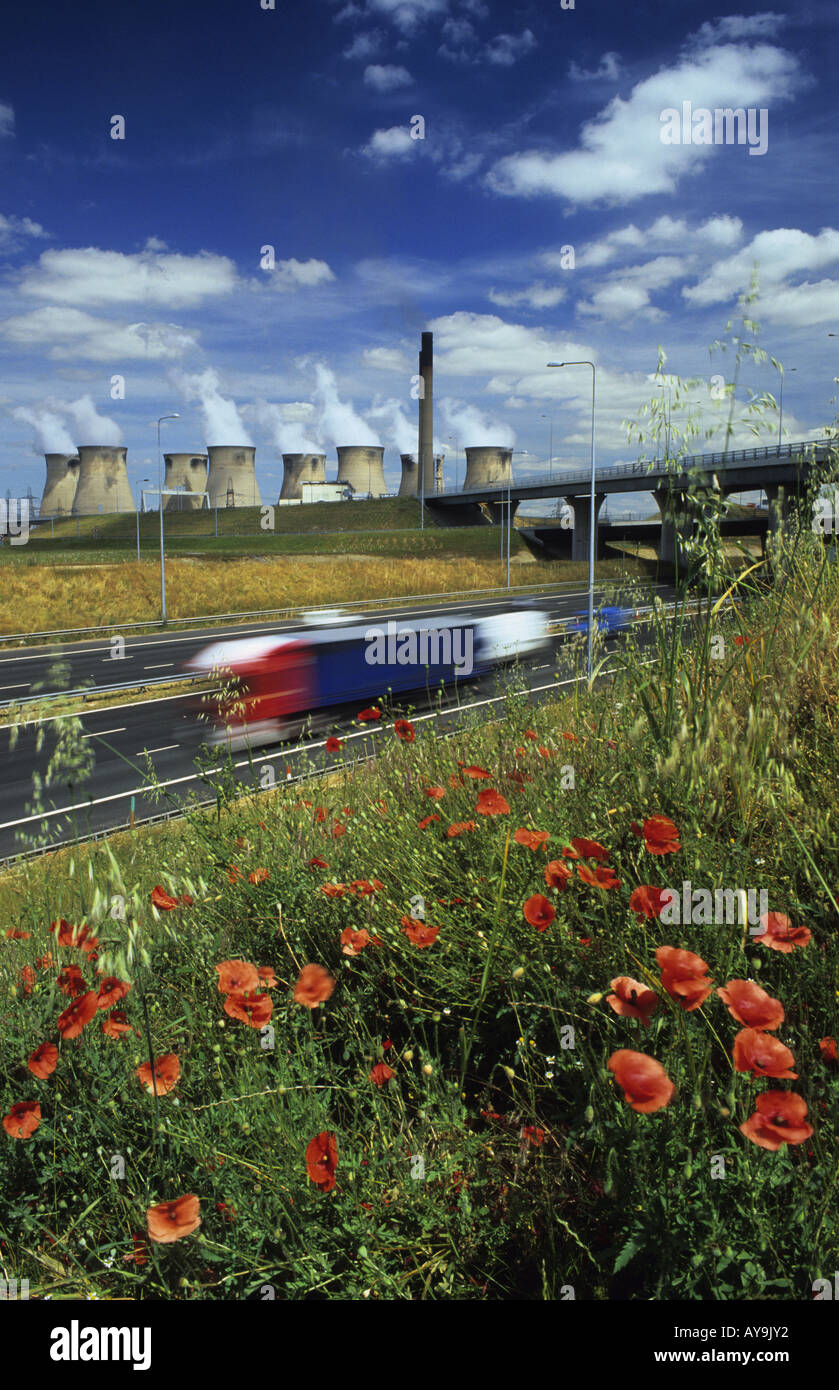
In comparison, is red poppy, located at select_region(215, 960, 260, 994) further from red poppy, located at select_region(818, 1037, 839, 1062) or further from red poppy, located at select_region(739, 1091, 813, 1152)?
red poppy, located at select_region(818, 1037, 839, 1062)

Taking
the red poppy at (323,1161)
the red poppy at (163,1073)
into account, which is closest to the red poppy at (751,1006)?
the red poppy at (323,1161)

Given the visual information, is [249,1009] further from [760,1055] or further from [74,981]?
[760,1055]

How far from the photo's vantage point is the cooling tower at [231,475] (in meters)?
102

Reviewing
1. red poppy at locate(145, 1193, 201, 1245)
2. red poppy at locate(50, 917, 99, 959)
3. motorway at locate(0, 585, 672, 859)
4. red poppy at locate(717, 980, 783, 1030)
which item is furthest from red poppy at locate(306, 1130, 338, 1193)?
motorway at locate(0, 585, 672, 859)

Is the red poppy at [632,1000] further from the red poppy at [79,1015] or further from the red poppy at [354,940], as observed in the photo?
the red poppy at [79,1015]

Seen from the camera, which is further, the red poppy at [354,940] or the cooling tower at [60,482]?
the cooling tower at [60,482]

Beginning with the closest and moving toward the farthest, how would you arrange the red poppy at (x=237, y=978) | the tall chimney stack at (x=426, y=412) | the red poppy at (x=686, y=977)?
1. the red poppy at (x=686, y=977)
2. the red poppy at (x=237, y=978)
3. the tall chimney stack at (x=426, y=412)

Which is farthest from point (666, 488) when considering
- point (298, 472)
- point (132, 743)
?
point (298, 472)

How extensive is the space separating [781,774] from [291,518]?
332ft

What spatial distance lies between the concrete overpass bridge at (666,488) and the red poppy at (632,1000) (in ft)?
6.05

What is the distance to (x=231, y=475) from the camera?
10188 centimetres

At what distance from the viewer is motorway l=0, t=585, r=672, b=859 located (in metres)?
6.75

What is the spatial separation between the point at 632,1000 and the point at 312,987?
957 mm
